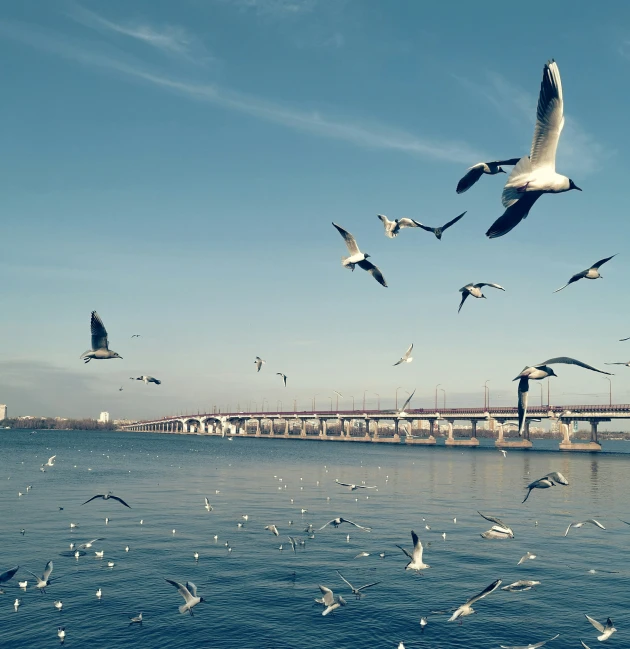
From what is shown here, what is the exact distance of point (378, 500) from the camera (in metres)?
60.5

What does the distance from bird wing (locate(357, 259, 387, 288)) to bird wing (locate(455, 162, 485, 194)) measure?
554cm

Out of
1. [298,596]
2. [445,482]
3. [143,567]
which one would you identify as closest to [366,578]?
[298,596]

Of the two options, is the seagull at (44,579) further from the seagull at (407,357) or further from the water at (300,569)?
the seagull at (407,357)

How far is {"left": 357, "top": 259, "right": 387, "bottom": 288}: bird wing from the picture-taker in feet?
57.0

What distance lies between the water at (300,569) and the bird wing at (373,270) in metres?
14.6

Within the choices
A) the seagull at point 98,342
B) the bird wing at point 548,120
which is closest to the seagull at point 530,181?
the bird wing at point 548,120

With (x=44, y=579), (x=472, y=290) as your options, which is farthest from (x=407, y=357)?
(x=44, y=579)

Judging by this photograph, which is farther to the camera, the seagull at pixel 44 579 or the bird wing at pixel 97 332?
the seagull at pixel 44 579

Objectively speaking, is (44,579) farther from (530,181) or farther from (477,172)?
(530,181)

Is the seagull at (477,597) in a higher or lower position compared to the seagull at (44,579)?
higher

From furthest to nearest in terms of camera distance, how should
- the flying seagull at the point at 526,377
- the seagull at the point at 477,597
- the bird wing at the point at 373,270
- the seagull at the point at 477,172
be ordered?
the bird wing at the point at 373,270 < the seagull at the point at 477,597 < the flying seagull at the point at 526,377 < the seagull at the point at 477,172

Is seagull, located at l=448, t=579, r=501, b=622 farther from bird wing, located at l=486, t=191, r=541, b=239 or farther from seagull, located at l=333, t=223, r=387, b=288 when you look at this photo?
bird wing, located at l=486, t=191, r=541, b=239

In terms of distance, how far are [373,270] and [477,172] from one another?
6.15m

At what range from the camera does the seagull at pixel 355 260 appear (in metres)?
17.5
